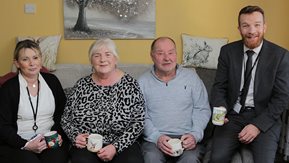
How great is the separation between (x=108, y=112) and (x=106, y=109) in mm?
22

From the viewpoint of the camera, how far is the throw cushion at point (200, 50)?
3414 mm

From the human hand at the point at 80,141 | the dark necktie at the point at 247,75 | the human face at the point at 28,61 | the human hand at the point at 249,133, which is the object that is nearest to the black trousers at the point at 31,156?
the human hand at the point at 80,141

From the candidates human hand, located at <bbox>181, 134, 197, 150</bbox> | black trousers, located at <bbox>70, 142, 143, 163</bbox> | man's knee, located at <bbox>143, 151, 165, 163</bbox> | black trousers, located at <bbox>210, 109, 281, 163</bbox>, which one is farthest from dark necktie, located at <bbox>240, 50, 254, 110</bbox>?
black trousers, located at <bbox>70, 142, 143, 163</bbox>

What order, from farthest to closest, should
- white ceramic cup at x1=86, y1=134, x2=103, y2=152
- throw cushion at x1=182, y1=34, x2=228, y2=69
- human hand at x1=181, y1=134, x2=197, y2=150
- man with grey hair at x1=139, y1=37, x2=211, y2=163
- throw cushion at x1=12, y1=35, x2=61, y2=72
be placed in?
1. throw cushion at x1=182, y1=34, x2=228, y2=69
2. throw cushion at x1=12, y1=35, x2=61, y2=72
3. man with grey hair at x1=139, y1=37, x2=211, y2=163
4. human hand at x1=181, y1=134, x2=197, y2=150
5. white ceramic cup at x1=86, y1=134, x2=103, y2=152

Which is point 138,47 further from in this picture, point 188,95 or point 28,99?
point 28,99

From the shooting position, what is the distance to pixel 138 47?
3586 mm

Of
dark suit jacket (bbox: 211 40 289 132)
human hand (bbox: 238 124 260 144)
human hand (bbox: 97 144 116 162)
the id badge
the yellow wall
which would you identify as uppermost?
the yellow wall

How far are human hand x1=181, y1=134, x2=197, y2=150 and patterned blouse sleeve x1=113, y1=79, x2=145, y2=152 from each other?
270mm

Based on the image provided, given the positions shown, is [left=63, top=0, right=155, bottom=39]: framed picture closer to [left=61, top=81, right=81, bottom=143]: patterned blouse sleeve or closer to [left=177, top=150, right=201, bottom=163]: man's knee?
[left=61, top=81, right=81, bottom=143]: patterned blouse sleeve

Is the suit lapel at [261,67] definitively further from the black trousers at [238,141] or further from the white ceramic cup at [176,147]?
the white ceramic cup at [176,147]

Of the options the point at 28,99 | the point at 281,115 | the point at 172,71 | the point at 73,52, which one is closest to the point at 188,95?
the point at 172,71

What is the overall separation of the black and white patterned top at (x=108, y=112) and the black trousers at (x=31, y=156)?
12 cm

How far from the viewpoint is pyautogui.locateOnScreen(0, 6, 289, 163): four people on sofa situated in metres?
2.06

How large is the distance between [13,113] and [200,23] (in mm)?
2126
